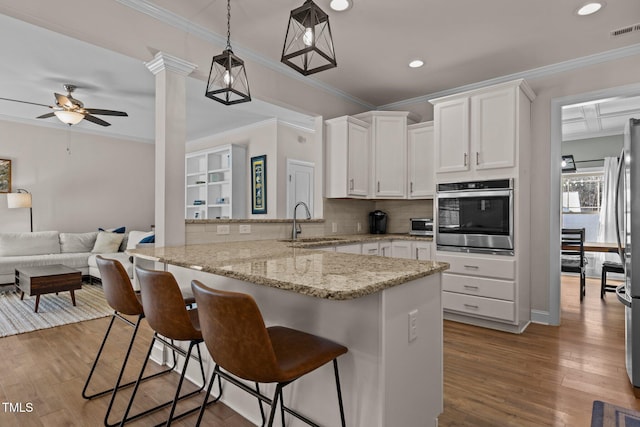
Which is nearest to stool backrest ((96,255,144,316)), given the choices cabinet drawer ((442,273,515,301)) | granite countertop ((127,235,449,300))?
granite countertop ((127,235,449,300))

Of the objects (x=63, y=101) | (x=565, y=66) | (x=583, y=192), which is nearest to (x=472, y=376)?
(x=565, y=66)

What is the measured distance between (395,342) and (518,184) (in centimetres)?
256

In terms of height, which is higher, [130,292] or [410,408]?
[130,292]

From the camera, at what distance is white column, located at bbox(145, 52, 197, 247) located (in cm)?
267

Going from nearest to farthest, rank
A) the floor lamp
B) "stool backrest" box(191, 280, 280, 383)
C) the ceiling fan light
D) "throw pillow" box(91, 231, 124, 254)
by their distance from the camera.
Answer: "stool backrest" box(191, 280, 280, 383)
the ceiling fan light
the floor lamp
"throw pillow" box(91, 231, 124, 254)

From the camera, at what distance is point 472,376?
7.94 ft

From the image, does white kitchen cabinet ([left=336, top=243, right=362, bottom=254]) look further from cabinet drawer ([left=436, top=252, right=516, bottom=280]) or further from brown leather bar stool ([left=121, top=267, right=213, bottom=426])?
brown leather bar stool ([left=121, top=267, right=213, bottom=426])

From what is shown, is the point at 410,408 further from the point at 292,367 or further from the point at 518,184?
the point at 518,184

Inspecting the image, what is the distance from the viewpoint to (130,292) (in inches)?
76.2

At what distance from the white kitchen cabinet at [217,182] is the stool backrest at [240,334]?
198 inches

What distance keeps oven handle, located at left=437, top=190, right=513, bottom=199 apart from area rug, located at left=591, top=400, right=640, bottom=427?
6.94 feet

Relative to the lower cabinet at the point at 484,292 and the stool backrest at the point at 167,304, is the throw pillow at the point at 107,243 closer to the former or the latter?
the stool backrest at the point at 167,304

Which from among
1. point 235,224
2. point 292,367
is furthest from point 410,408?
point 235,224

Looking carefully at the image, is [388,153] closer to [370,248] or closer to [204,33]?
[370,248]
